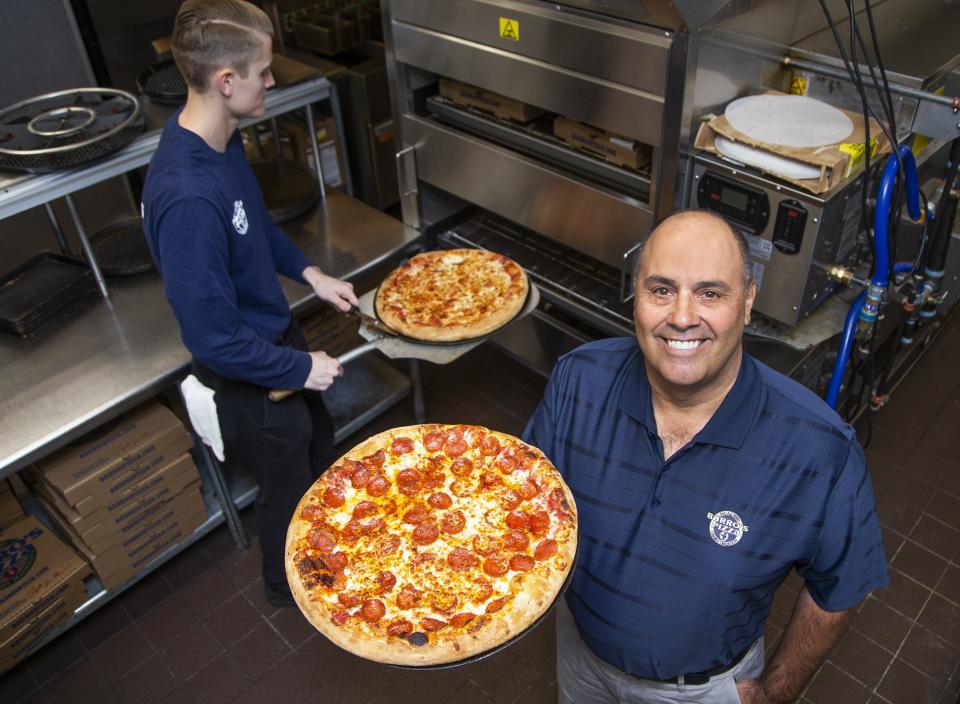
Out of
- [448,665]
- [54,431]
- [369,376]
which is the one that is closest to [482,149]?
[369,376]

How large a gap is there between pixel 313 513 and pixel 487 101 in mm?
1968

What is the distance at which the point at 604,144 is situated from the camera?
2.86m

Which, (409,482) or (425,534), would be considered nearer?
(425,534)

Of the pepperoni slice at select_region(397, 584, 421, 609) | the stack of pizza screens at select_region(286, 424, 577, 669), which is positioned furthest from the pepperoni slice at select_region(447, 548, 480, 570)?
the pepperoni slice at select_region(397, 584, 421, 609)

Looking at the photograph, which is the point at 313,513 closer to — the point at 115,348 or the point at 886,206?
the point at 115,348

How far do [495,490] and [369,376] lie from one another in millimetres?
2069

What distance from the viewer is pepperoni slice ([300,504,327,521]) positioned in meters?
1.88

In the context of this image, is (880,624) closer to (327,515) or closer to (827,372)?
(827,372)

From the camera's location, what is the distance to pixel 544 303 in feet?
11.8

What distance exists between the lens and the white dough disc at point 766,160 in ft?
7.74

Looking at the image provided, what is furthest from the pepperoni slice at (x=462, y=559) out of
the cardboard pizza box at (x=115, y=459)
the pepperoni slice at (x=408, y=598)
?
the cardboard pizza box at (x=115, y=459)

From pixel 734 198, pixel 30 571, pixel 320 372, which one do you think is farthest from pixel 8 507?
pixel 734 198

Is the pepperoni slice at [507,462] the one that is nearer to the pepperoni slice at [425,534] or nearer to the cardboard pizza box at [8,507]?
the pepperoni slice at [425,534]

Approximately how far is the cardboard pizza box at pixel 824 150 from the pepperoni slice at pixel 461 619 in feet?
5.20
